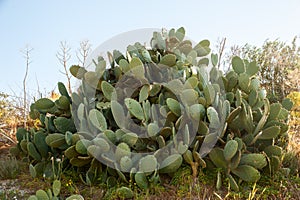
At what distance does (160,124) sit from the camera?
3.46 m

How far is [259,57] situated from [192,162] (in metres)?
9.98

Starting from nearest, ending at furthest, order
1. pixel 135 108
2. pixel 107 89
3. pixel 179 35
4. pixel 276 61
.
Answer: pixel 135 108
pixel 107 89
pixel 179 35
pixel 276 61

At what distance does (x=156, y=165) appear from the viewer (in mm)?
3221

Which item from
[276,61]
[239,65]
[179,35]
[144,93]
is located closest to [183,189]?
[144,93]

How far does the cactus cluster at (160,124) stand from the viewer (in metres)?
3.30

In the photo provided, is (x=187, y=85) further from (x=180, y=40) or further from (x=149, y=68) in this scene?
(x=180, y=40)

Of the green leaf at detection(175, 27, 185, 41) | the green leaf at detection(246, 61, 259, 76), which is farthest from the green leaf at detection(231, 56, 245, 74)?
the green leaf at detection(175, 27, 185, 41)

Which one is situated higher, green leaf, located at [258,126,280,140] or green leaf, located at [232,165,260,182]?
green leaf, located at [258,126,280,140]

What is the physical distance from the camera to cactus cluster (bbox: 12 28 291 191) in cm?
330

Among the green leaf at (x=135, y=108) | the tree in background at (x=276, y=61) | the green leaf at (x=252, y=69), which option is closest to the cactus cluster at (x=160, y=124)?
the green leaf at (x=135, y=108)

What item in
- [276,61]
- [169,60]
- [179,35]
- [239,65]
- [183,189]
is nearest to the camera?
[183,189]

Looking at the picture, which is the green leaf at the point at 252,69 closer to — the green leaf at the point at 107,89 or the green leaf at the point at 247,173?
the green leaf at the point at 247,173

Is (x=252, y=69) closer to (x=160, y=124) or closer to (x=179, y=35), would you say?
(x=179, y=35)

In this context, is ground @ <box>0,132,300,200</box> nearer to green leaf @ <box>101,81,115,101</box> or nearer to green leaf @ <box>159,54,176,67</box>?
green leaf @ <box>101,81,115,101</box>
